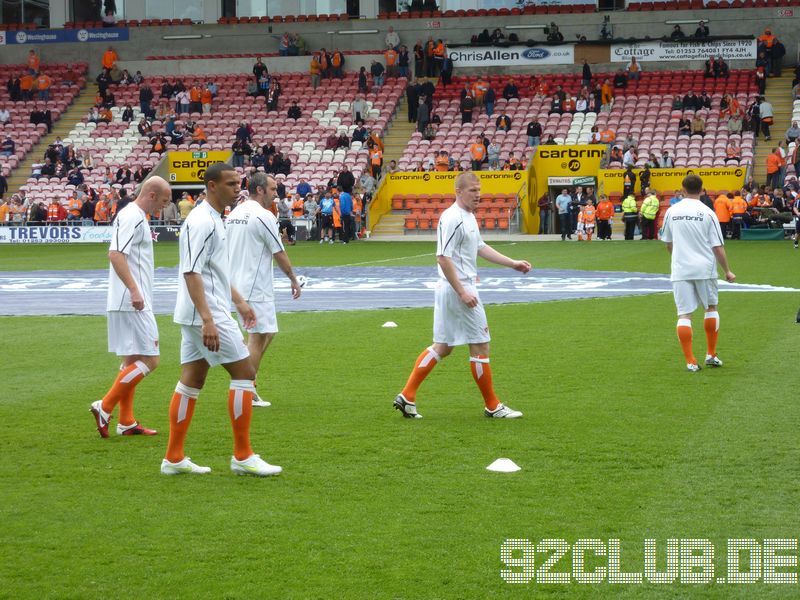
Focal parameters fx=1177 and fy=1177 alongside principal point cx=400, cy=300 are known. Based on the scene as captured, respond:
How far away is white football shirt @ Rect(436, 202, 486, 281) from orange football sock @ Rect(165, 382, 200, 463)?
8.28ft

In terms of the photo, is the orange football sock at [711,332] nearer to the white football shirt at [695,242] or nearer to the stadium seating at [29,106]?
the white football shirt at [695,242]

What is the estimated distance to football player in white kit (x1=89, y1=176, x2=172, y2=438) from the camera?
854cm

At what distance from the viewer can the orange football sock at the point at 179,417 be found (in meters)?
7.32

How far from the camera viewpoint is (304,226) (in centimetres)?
4197

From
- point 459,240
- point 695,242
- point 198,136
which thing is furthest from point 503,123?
point 459,240

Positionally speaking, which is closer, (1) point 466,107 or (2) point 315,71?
(1) point 466,107

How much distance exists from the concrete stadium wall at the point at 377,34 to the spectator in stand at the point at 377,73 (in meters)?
2.18

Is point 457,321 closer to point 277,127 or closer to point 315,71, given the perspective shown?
point 277,127

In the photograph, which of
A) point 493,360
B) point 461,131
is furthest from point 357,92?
point 493,360

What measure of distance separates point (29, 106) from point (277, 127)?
1239cm

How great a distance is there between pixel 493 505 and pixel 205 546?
5.35 ft

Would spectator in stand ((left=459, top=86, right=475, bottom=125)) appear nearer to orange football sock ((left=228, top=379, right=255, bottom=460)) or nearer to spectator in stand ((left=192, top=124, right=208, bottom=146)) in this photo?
spectator in stand ((left=192, top=124, right=208, bottom=146))

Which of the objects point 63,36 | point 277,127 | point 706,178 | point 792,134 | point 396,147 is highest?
point 63,36

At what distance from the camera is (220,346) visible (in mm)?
7172
